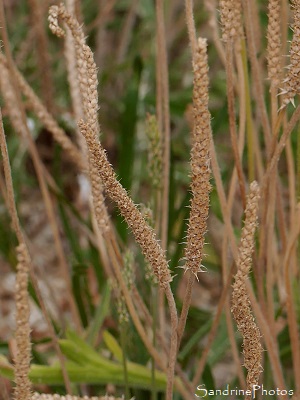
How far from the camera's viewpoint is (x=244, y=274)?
1.92 ft

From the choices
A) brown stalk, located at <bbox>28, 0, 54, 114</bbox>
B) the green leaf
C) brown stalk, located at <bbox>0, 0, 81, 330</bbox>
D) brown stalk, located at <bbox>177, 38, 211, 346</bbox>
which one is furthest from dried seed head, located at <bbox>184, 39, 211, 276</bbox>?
brown stalk, located at <bbox>28, 0, 54, 114</bbox>

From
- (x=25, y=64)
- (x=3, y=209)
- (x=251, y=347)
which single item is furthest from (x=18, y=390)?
(x=25, y=64)

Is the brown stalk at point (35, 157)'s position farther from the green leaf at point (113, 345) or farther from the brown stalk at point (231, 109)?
the brown stalk at point (231, 109)

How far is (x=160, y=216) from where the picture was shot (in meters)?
1.03

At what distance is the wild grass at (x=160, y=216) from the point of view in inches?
23.4

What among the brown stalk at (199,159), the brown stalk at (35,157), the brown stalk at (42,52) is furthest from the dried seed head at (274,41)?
the brown stalk at (42,52)

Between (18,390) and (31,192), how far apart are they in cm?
145

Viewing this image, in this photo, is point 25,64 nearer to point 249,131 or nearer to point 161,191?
point 161,191

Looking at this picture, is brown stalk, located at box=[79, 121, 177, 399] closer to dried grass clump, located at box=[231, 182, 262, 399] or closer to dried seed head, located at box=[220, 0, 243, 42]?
dried grass clump, located at box=[231, 182, 262, 399]

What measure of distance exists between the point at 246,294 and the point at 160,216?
44 cm

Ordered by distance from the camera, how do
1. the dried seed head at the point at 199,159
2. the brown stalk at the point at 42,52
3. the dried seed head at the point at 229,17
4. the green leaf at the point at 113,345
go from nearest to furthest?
the dried seed head at the point at 199,159
the dried seed head at the point at 229,17
the green leaf at the point at 113,345
the brown stalk at the point at 42,52

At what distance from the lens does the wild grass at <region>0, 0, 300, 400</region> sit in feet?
1.95

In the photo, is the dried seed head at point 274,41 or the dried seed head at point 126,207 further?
the dried seed head at point 274,41

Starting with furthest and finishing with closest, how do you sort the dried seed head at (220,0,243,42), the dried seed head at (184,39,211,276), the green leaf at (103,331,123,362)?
the green leaf at (103,331,123,362) < the dried seed head at (220,0,243,42) < the dried seed head at (184,39,211,276)
